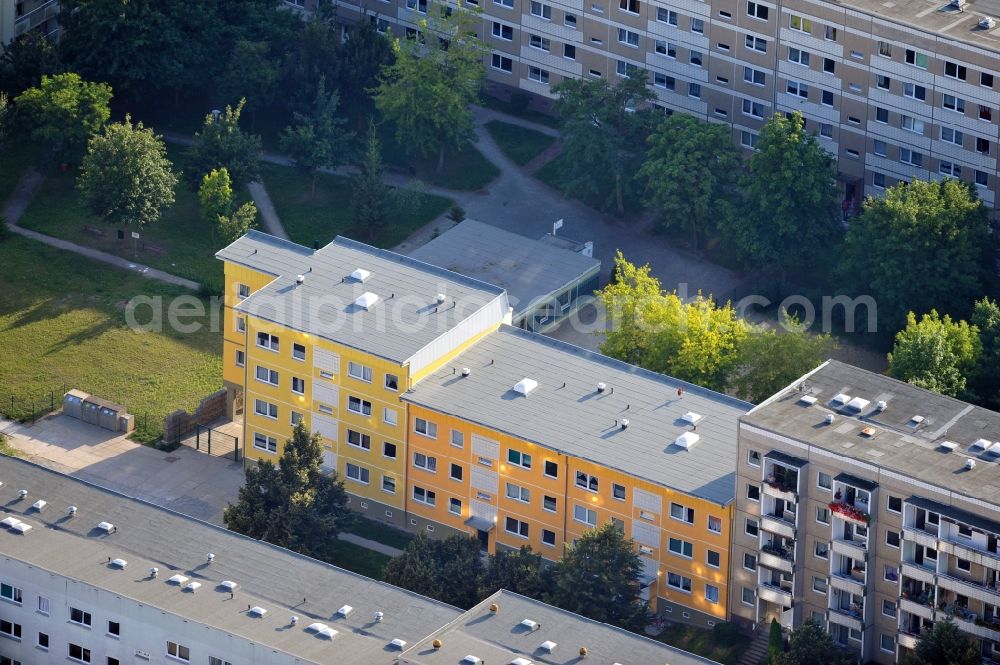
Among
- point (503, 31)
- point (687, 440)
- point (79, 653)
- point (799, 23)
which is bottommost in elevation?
point (79, 653)

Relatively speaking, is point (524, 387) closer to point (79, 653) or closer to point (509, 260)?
point (509, 260)

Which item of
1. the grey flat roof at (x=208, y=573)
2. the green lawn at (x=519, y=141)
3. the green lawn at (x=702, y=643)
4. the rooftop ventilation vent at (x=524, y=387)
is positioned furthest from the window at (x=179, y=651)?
the green lawn at (x=519, y=141)

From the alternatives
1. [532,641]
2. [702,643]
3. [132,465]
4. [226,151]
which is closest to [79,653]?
[532,641]

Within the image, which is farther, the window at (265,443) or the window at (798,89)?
the window at (798,89)

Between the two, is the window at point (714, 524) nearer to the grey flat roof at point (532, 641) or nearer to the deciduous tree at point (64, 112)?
the grey flat roof at point (532, 641)

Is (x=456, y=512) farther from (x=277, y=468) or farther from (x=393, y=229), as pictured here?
(x=393, y=229)

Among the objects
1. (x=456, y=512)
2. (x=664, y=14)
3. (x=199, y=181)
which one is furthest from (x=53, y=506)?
(x=664, y=14)

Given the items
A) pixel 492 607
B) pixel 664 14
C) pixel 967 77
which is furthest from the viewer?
pixel 664 14
